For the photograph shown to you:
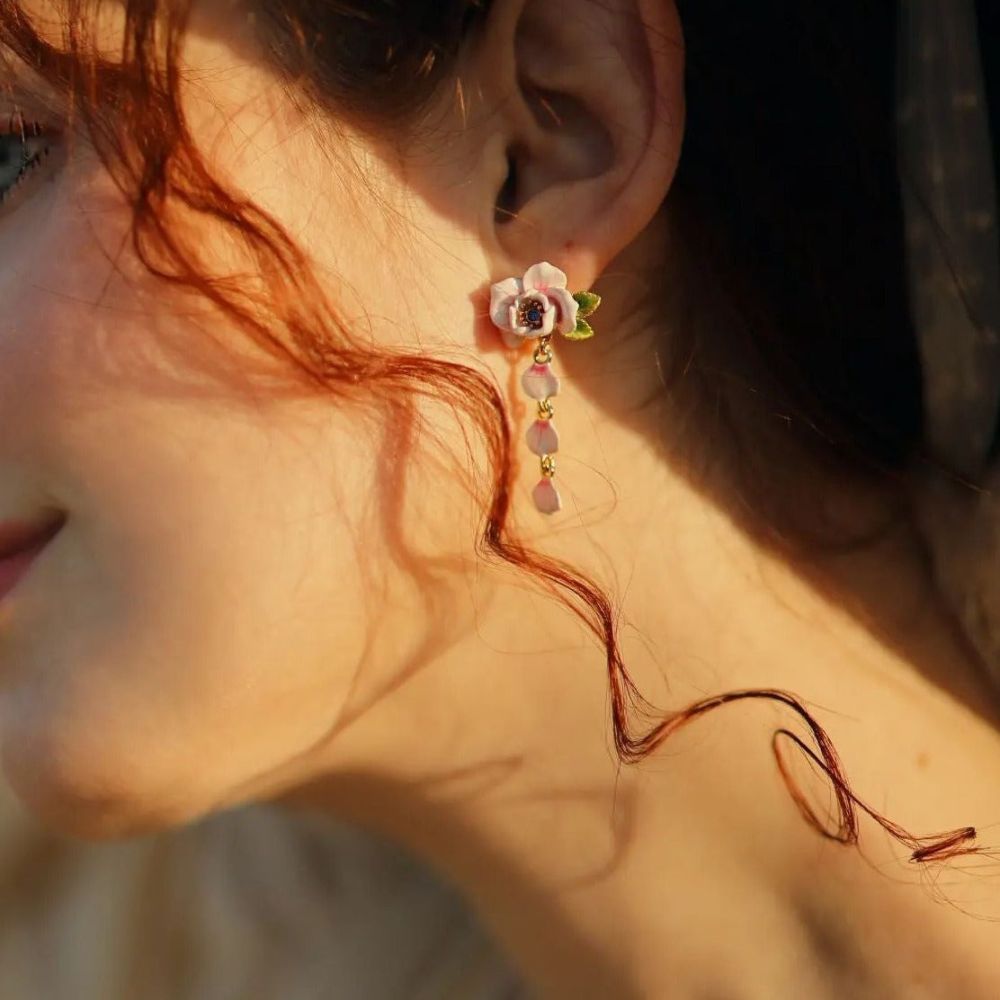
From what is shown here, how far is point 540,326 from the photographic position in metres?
0.65

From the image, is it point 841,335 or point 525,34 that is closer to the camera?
point 525,34

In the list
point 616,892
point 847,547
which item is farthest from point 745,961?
point 847,547

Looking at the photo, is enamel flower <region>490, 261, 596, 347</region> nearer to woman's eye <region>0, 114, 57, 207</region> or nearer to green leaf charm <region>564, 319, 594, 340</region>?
green leaf charm <region>564, 319, 594, 340</region>

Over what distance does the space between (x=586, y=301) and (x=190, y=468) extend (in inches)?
8.7

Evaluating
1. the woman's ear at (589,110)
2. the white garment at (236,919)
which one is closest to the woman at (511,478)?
the woman's ear at (589,110)

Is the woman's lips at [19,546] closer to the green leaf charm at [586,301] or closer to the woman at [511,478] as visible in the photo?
the woman at [511,478]

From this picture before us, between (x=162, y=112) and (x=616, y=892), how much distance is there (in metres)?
0.48

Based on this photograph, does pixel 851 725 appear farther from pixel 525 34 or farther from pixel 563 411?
pixel 525 34

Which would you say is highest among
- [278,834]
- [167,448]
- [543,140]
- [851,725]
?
[543,140]

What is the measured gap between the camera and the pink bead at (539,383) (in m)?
0.65

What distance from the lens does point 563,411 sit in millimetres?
694

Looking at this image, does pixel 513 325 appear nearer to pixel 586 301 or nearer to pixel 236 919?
pixel 586 301

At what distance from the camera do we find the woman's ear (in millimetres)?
654

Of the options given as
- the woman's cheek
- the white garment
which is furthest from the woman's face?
the white garment
